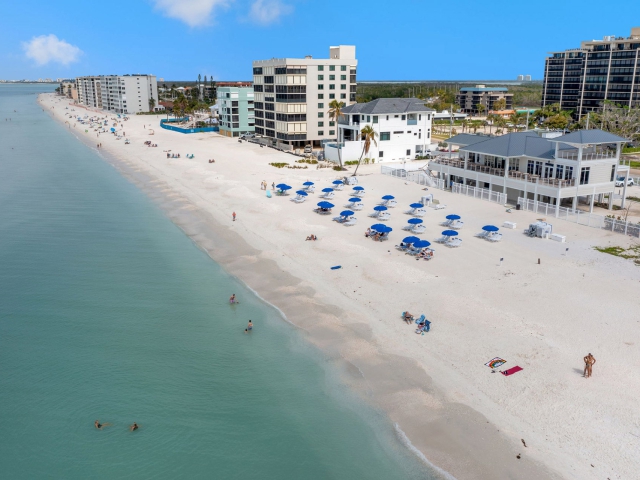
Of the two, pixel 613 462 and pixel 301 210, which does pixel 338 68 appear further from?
pixel 613 462

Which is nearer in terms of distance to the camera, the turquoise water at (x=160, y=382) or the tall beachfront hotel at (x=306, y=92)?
the turquoise water at (x=160, y=382)

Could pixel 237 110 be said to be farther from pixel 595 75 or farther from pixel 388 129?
pixel 595 75

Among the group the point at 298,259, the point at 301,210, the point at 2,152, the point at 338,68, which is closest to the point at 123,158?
the point at 2,152

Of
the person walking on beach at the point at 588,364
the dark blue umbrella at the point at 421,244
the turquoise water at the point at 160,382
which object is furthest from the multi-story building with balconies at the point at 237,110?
the person walking on beach at the point at 588,364

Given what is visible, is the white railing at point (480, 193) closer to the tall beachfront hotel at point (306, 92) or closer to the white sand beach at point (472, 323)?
the white sand beach at point (472, 323)

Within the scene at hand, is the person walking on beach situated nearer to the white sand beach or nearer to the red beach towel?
the white sand beach

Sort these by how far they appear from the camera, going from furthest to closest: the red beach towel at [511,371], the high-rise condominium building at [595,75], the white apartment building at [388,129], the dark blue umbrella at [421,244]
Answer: the high-rise condominium building at [595,75], the white apartment building at [388,129], the dark blue umbrella at [421,244], the red beach towel at [511,371]

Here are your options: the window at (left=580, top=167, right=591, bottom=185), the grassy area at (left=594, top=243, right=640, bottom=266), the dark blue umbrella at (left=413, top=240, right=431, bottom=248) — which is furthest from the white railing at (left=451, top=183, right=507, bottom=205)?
the dark blue umbrella at (left=413, top=240, right=431, bottom=248)
